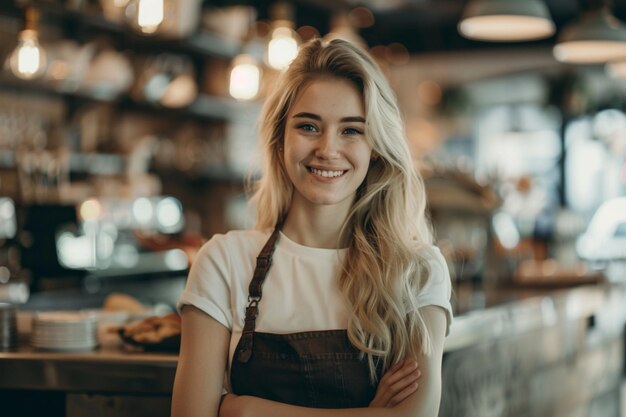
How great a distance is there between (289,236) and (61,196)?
4125 mm

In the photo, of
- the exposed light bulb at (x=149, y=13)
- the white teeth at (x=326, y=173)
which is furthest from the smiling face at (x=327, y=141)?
the exposed light bulb at (x=149, y=13)

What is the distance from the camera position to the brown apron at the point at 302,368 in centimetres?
223

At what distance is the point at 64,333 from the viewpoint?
9.30 ft

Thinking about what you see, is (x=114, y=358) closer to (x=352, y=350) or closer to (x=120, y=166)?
(x=352, y=350)

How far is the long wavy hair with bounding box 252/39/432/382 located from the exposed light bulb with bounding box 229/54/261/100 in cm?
281

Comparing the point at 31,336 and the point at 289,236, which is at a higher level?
the point at 289,236

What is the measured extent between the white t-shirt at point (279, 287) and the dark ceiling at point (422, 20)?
5969 millimetres

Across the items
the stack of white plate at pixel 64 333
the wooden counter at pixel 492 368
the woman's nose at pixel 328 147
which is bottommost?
the wooden counter at pixel 492 368

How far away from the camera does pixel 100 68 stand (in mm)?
5789

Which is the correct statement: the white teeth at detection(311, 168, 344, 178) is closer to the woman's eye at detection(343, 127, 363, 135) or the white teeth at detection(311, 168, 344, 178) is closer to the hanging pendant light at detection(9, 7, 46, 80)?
the woman's eye at detection(343, 127, 363, 135)

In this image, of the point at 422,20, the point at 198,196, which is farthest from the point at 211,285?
the point at 422,20

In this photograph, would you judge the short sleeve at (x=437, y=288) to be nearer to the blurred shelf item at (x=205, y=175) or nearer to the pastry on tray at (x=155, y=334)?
the pastry on tray at (x=155, y=334)

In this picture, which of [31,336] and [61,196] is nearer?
[31,336]

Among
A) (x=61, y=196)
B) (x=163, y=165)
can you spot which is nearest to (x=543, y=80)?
(x=163, y=165)
